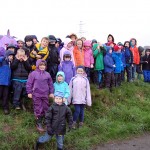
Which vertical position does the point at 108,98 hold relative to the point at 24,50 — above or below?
below

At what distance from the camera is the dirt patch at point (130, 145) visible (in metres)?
7.58

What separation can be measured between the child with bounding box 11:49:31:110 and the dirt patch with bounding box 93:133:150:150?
7.93 ft

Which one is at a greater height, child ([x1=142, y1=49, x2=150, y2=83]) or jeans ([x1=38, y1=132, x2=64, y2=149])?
child ([x1=142, y1=49, x2=150, y2=83])

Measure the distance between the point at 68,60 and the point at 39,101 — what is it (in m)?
1.57

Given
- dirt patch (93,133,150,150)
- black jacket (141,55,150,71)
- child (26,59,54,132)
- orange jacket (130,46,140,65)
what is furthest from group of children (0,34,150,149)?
black jacket (141,55,150,71)

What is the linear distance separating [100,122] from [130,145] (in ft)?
3.70

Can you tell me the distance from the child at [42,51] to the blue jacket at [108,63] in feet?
7.46

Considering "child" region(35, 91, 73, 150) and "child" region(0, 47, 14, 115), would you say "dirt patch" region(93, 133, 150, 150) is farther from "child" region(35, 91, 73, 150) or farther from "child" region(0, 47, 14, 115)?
"child" region(0, 47, 14, 115)

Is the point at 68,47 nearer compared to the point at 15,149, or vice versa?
the point at 15,149

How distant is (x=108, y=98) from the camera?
977 centimetres

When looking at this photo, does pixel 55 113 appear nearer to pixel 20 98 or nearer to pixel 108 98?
pixel 20 98

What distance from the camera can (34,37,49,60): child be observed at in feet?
27.2

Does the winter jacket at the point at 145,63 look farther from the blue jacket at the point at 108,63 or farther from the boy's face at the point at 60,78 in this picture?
the boy's face at the point at 60,78

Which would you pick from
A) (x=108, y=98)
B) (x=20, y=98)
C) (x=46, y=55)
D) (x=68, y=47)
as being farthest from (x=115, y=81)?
(x=20, y=98)
